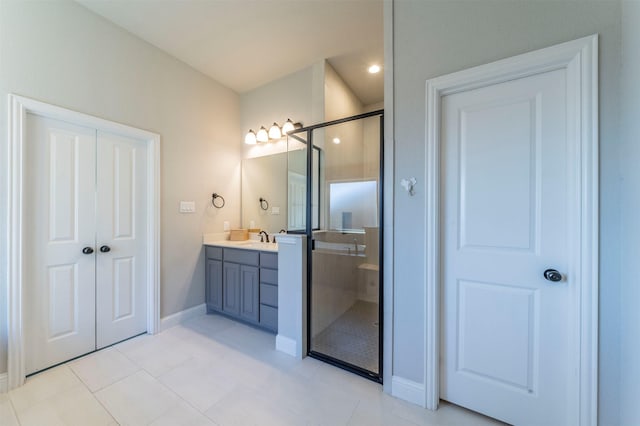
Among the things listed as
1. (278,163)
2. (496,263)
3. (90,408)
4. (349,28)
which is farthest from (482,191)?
(90,408)

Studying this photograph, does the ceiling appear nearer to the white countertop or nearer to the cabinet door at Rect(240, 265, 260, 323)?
the white countertop

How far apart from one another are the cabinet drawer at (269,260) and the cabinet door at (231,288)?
377 millimetres

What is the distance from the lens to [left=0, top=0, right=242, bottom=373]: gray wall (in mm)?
1652

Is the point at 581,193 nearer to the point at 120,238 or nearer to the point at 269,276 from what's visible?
the point at 269,276

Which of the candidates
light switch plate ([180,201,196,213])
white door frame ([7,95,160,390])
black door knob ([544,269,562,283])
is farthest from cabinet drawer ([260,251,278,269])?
black door knob ([544,269,562,283])

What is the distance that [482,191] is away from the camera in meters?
1.37

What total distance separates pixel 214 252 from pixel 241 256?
0.48 meters

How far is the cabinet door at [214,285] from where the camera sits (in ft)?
8.91

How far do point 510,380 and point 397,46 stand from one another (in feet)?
7.11

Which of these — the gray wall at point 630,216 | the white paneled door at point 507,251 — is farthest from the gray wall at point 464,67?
the white paneled door at point 507,251

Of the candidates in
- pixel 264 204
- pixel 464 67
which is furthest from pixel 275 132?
Answer: pixel 464 67

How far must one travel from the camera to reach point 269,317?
2.32m

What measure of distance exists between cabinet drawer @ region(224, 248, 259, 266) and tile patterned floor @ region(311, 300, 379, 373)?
39.2 inches

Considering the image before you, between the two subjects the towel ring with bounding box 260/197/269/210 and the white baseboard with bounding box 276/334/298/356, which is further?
the towel ring with bounding box 260/197/269/210
